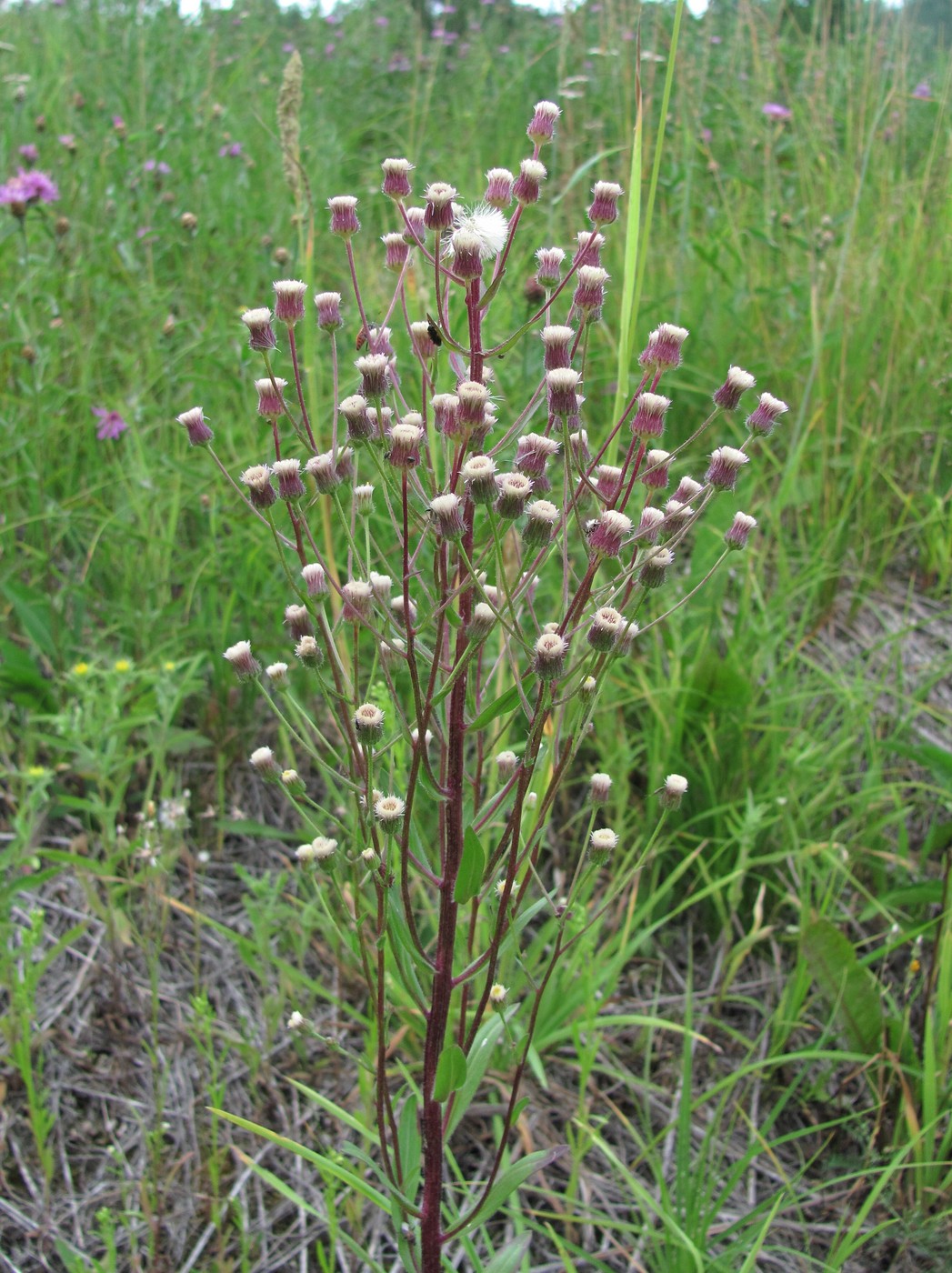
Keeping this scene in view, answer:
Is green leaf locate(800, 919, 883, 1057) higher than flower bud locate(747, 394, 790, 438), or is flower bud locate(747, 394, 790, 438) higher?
flower bud locate(747, 394, 790, 438)

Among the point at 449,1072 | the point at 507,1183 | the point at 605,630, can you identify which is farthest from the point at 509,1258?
the point at 605,630

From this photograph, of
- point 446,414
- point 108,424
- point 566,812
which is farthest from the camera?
point 108,424

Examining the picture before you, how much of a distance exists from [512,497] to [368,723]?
0.96 feet

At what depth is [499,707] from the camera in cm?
116

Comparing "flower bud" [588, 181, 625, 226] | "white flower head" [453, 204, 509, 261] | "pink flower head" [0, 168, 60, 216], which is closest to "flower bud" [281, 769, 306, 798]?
"white flower head" [453, 204, 509, 261]

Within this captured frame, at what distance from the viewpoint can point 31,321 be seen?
2.49 meters

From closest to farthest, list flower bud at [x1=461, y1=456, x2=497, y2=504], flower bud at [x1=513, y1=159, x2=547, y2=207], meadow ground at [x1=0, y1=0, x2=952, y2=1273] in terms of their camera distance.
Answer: flower bud at [x1=461, y1=456, x2=497, y2=504] → flower bud at [x1=513, y1=159, x2=547, y2=207] → meadow ground at [x1=0, y1=0, x2=952, y2=1273]

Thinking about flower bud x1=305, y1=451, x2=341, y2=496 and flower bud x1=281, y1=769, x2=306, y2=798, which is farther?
flower bud x1=281, y1=769, x2=306, y2=798

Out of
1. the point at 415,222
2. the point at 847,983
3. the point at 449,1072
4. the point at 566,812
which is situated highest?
the point at 415,222

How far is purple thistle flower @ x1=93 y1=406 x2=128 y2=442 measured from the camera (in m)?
2.80

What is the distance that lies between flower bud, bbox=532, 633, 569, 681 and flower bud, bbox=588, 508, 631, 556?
121 mm

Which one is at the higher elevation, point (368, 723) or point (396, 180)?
point (396, 180)

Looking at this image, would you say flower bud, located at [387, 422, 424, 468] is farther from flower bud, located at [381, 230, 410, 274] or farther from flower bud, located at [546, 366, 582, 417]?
flower bud, located at [381, 230, 410, 274]

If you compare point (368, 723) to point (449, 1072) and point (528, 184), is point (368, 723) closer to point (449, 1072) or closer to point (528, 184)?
point (449, 1072)
